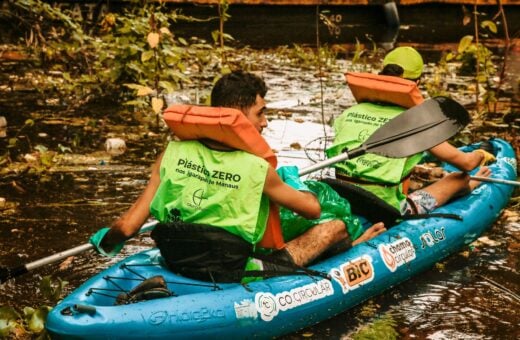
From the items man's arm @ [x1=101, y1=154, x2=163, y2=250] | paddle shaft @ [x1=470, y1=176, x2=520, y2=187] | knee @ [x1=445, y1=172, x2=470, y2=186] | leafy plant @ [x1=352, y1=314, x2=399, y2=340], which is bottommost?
leafy plant @ [x1=352, y1=314, x2=399, y2=340]

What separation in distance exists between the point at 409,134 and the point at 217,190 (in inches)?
63.3

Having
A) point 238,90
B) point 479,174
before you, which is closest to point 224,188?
point 238,90

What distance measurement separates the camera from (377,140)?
5219 mm

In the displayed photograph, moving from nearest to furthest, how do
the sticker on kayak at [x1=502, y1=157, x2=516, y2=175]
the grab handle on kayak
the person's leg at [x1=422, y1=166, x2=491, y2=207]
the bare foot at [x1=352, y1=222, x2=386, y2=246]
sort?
the grab handle on kayak → the bare foot at [x1=352, y1=222, x2=386, y2=246] → the person's leg at [x1=422, y1=166, x2=491, y2=207] → the sticker on kayak at [x1=502, y1=157, x2=516, y2=175]

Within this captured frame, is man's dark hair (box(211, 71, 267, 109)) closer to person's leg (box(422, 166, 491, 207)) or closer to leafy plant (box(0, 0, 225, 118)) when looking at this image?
person's leg (box(422, 166, 491, 207))

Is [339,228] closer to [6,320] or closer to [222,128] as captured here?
[222,128]

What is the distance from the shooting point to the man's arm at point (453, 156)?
5.54 metres

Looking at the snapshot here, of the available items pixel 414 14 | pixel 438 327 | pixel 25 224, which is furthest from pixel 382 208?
pixel 414 14

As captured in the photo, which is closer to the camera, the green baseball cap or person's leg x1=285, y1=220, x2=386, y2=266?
person's leg x1=285, y1=220, x2=386, y2=266

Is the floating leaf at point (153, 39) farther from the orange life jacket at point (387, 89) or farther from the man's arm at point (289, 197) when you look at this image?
the man's arm at point (289, 197)

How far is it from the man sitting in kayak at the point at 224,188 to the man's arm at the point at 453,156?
145cm

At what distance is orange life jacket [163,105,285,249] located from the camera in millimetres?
3979

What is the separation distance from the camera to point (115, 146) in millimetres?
7793

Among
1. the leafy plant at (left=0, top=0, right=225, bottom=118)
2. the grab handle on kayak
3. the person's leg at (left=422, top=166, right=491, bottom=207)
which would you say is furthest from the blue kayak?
the leafy plant at (left=0, top=0, right=225, bottom=118)
